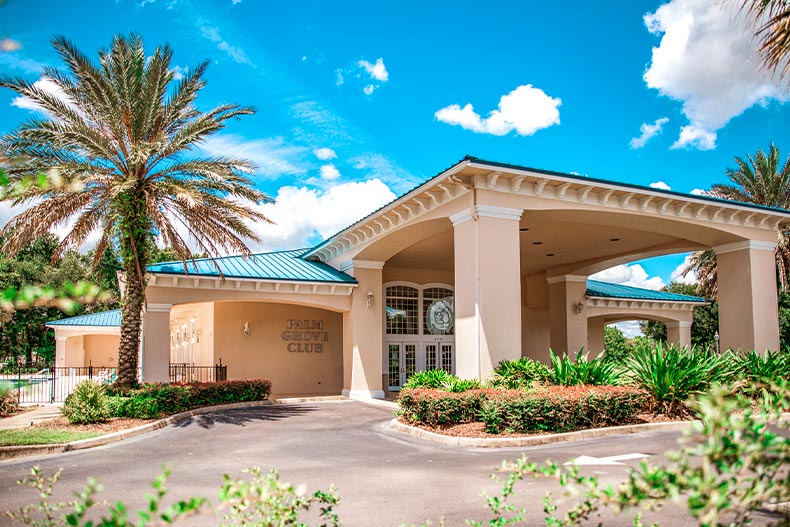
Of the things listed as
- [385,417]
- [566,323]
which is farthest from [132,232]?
[566,323]

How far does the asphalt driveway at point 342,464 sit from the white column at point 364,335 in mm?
6728

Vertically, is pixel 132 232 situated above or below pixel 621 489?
above

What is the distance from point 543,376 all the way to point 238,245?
343 inches

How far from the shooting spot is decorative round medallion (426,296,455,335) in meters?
26.6

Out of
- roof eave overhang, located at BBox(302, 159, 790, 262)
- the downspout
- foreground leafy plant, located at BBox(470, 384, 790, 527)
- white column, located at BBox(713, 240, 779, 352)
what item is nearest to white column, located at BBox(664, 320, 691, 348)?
roof eave overhang, located at BBox(302, 159, 790, 262)

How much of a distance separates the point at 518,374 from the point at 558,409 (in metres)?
2.47

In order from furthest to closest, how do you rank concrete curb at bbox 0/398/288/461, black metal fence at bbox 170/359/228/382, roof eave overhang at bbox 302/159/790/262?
1. black metal fence at bbox 170/359/228/382
2. roof eave overhang at bbox 302/159/790/262
3. concrete curb at bbox 0/398/288/461

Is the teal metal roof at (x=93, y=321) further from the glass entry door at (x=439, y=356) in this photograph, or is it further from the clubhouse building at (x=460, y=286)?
the glass entry door at (x=439, y=356)

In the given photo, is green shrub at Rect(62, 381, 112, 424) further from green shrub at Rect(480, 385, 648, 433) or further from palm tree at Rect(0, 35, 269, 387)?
green shrub at Rect(480, 385, 648, 433)

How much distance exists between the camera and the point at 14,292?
2.27 m

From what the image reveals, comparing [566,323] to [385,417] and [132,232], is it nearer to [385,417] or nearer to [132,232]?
[385,417]

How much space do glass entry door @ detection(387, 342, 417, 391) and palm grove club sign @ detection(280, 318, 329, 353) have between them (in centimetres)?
281

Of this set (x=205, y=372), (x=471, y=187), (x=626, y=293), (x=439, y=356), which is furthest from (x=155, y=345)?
(x=626, y=293)

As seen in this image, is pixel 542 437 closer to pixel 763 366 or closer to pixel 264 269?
pixel 763 366
